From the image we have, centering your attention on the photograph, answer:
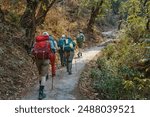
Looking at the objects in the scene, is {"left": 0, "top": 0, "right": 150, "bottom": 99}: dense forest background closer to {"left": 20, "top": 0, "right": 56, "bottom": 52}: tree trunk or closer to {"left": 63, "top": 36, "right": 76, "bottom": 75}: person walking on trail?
{"left": 20, "top": 0, "right": 56, "bottom": 52}: tree trunk

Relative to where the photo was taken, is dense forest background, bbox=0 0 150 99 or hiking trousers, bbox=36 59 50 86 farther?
dense forest background, bbox=0 0 150 99

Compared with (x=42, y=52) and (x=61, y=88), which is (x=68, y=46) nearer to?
(x=61, y=88)

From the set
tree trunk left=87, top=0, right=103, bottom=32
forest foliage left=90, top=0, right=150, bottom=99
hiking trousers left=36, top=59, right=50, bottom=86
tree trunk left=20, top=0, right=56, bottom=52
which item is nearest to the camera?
hiking trousers left=36, top=59, right=50, bottom=86

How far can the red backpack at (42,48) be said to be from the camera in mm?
12438

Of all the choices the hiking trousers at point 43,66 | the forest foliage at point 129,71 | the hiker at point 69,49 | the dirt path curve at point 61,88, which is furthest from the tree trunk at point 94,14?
the hiking trousers at point 43,66

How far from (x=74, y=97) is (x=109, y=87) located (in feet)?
6.85

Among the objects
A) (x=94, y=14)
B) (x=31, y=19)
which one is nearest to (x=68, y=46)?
(x=31, y=19)

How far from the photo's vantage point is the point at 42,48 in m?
12.4

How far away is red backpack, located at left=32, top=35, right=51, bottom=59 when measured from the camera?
40.8ft

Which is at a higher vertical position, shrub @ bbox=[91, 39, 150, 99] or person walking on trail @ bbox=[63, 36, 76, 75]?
person walking on trail @ bbox=[63, 36, 76, 75]

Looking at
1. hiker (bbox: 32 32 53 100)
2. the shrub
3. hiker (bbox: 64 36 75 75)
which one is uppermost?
hiker (bbox: 32 32 53 100)

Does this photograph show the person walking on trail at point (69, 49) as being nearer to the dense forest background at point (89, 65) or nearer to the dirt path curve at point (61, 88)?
the dirt path curve at point (61, 88)

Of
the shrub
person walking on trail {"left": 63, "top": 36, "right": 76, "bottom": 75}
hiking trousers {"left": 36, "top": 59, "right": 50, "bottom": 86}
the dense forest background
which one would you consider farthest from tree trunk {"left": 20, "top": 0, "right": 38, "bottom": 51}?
hiking trousers {"left": 36, "top": 59, "right": 50, "bottom": 86}

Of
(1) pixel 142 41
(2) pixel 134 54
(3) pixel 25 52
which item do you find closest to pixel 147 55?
(2) pixel 134 54
